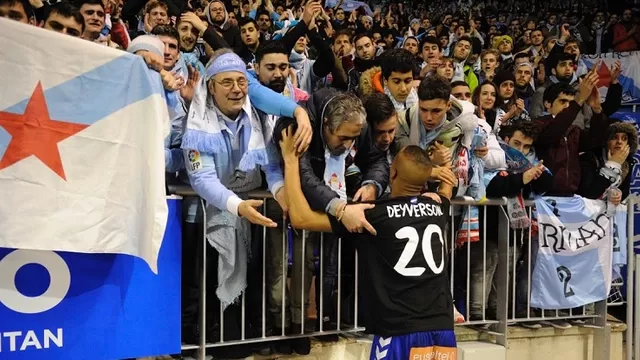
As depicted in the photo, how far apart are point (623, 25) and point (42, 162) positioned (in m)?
16.1

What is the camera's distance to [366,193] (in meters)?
5.14

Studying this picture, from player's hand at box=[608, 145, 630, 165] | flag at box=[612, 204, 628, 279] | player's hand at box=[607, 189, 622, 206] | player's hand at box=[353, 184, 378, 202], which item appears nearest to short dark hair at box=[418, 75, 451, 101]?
player's hand at box=[353, 184, 378, 202]

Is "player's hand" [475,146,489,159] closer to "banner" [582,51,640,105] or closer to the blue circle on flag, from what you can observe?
the blue circle on flag

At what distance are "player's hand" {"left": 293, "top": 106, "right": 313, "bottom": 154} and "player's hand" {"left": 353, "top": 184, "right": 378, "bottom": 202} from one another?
0.53 metres

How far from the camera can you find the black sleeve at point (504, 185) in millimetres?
6547

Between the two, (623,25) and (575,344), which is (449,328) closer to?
(575,344)

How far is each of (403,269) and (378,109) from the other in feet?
4.44

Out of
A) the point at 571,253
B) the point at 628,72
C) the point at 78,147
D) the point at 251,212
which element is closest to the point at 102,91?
the point at 78,147

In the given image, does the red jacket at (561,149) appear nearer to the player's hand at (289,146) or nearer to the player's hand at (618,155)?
the player's hand at (618,155)

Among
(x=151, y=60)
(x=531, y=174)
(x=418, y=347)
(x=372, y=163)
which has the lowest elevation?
(x=418, y=347)

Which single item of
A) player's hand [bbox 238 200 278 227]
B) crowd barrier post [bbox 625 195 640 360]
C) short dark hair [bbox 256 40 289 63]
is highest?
short dark hair [bbox 256 40 289 63]

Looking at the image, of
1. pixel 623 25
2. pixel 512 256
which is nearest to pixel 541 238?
pixel 512 256

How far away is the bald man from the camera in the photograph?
453 cm

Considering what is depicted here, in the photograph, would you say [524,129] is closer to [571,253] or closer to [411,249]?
[571,253]
